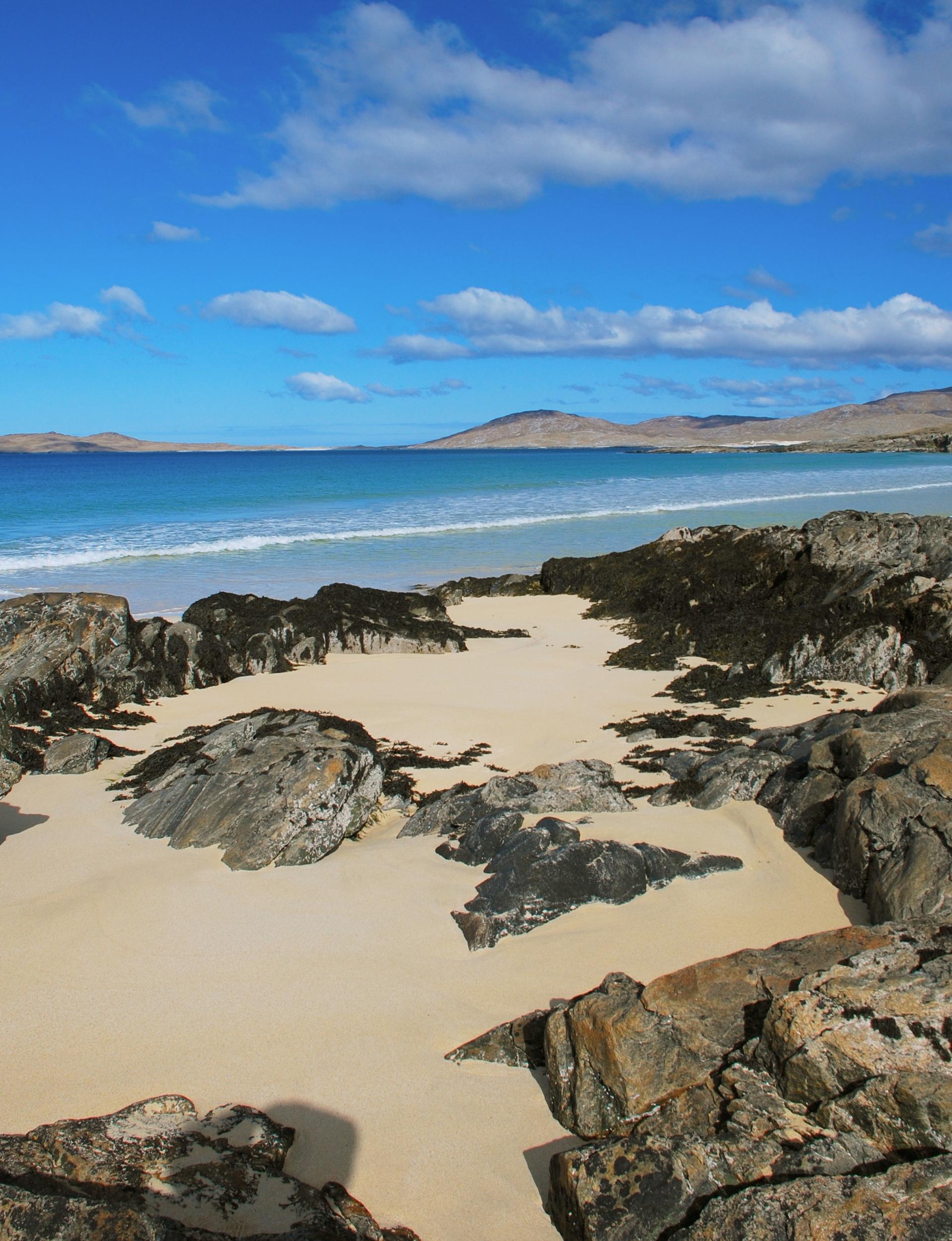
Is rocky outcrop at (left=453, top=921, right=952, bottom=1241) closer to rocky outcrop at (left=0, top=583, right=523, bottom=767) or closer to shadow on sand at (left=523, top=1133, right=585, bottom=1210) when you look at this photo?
shadow on sand at (left=523, top=1133, right=585, bottom=1210)

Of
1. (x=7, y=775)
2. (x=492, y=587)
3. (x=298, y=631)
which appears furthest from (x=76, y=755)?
(x=492, y=587)

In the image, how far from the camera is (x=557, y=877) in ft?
16.0

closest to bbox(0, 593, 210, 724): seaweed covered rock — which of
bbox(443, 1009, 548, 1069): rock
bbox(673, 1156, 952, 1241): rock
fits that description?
bbox(443, 1009, 548, 1069): rock

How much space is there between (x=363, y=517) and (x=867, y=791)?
35.4 meters

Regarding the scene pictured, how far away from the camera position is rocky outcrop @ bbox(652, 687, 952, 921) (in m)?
4.35

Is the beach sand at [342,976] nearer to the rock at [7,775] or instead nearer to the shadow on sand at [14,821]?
the shadow on sand at [14,821]

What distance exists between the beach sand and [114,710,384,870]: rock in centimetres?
16

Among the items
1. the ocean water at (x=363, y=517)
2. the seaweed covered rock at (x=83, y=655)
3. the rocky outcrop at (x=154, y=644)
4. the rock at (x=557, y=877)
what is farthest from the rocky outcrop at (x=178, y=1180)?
the ocean water at (x=363, y=517)

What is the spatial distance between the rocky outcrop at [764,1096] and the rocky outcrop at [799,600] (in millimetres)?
6771

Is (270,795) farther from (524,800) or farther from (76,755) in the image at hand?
(76,755)

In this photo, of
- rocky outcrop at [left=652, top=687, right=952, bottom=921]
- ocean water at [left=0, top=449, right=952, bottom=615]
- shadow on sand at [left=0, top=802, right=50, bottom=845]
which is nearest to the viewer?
rocky outcrop at [left=652, top=687, right=952, bottom=921]

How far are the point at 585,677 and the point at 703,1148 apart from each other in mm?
8472

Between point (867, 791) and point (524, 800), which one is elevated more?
point (867, 791)

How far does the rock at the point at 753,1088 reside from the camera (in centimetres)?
254
